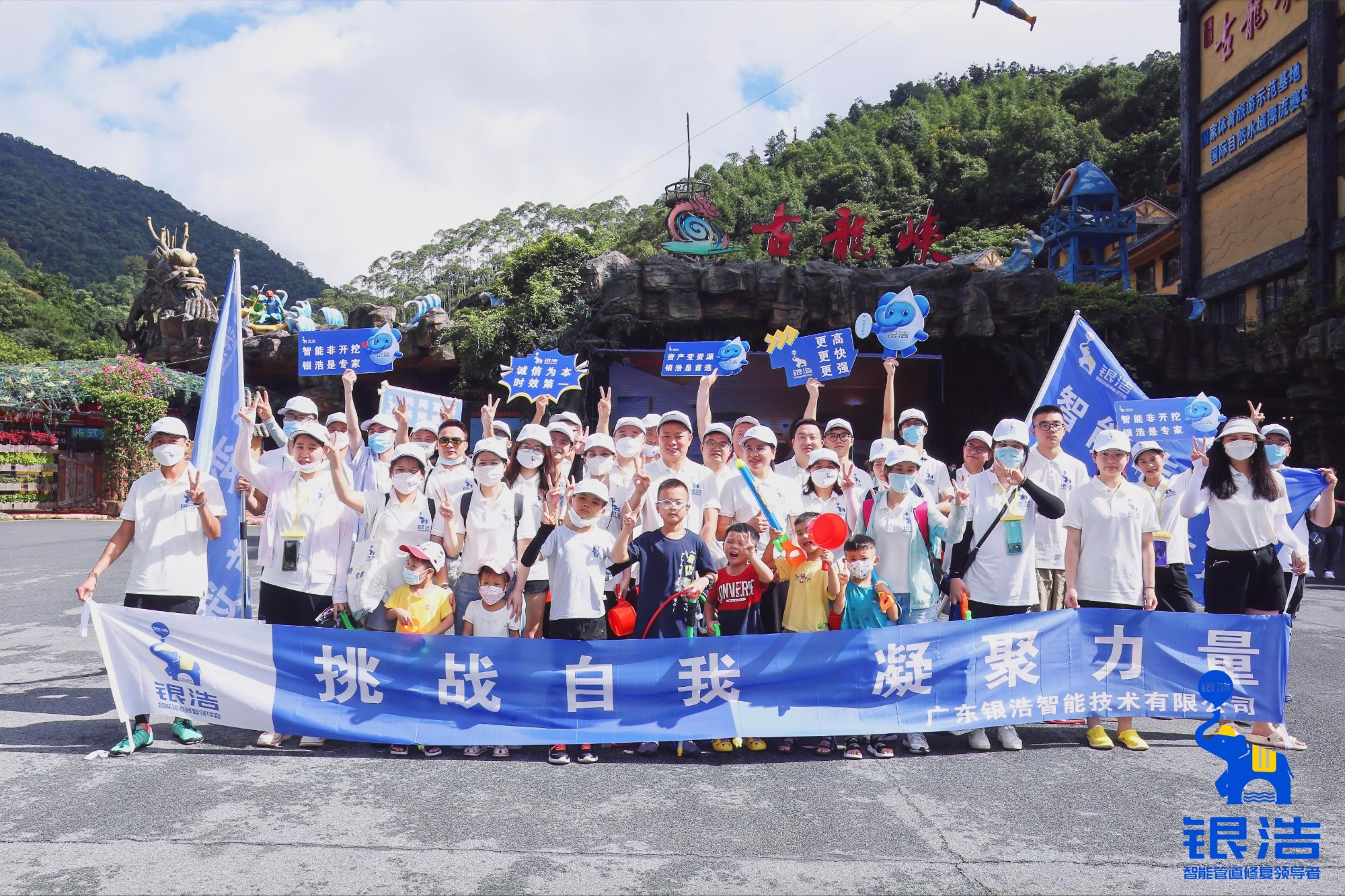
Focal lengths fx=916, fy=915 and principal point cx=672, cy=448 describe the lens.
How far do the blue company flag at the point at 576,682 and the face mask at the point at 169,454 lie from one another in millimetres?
807

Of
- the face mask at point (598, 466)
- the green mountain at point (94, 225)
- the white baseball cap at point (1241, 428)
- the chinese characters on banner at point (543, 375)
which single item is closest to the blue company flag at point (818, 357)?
the chinese characters on banner at point (543, 375)

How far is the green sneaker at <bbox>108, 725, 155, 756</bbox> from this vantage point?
4703mm

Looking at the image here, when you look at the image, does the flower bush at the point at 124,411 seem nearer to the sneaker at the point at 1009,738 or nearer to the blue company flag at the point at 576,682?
the blue company flag at the point at 576,682

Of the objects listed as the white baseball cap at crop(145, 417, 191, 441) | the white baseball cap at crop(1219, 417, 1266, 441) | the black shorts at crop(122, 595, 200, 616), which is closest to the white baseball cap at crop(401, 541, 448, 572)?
the black shorts at crop(122, 595, 200, 616)

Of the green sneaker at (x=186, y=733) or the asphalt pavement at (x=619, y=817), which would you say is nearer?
the asphalt pavement at (x=619, y=817)

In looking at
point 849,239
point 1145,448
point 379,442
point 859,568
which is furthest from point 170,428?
point 849,239

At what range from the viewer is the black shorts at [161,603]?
4.93 metres

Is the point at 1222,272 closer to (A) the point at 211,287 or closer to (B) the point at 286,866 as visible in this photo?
(B) the point at 286,866

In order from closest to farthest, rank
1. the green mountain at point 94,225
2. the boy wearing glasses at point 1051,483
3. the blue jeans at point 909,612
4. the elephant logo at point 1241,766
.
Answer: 1. the elephant logo at point 1241,766
2. the blue jeans at point 909,612
3. the boy wearing glasses at point 1051,483
4. the green mountain at point 94,225

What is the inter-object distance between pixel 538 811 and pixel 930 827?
65.4 inches

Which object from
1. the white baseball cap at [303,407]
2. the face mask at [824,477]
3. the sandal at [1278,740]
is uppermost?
the white baseball cap at [303,407]

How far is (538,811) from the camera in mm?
3967

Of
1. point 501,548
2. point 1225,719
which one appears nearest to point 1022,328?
point 1225,719

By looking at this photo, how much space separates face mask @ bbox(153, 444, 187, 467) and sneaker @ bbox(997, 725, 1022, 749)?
15.4 ft
